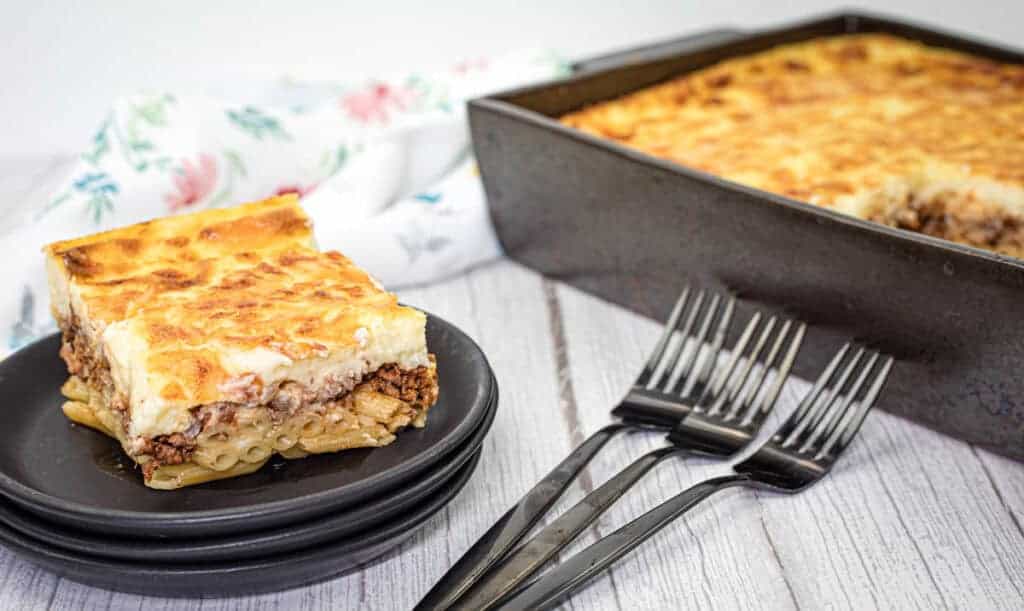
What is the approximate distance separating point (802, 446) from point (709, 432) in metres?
0.16

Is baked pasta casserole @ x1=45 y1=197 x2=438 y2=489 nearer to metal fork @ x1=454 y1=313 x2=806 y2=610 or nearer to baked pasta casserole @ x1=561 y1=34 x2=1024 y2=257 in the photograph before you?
metal fork @ x1=454 y1=313 x2=806 y2=610

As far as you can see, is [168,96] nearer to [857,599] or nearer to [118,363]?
[118,363]

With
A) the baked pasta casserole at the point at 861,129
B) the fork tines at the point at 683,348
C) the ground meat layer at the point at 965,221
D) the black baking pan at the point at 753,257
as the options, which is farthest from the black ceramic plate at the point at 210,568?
the ground meat layer at the point at 965,221

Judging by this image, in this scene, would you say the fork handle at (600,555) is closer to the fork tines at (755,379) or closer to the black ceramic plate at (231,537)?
the black ceramic plate at (231,537)

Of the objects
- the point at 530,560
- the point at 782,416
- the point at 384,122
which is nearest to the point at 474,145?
the point at 384,122

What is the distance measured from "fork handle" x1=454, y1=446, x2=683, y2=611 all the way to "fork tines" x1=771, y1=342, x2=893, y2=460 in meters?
0.33

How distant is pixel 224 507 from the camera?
1.57m

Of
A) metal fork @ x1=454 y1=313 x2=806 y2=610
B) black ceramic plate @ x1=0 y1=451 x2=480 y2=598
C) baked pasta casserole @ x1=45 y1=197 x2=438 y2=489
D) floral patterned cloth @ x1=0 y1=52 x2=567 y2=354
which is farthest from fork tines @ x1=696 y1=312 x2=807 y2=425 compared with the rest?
floral patterned cloth @ x1=0 y1=52 x2=567 y2=354

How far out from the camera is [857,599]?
164 cm

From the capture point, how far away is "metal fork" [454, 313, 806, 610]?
5.08 feet

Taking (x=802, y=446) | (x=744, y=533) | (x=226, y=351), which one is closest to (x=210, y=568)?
(x=226, y=351)

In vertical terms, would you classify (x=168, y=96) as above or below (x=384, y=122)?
above

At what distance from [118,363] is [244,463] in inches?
9.1

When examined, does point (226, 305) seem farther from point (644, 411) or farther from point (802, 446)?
point (802, 446)
